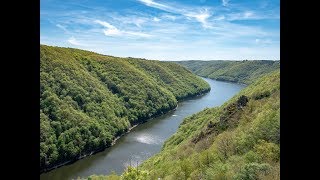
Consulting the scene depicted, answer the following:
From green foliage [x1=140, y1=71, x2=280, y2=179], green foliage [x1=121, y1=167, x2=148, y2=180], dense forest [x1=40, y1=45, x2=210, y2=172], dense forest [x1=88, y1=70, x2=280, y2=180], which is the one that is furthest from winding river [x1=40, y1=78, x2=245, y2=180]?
green foliage [x1=121, y1=167, x2=148, y2=180]

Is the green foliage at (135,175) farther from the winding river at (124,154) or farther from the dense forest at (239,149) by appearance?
the winding river at (124,154)

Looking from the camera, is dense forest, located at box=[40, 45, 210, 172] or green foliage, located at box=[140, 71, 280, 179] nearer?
green foliage, located at box=[140, 71, 280, 179]

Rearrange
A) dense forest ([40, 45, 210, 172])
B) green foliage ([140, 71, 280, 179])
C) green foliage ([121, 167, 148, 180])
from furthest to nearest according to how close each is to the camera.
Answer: dense forest ([40, 45, 210, 172]) < green foliage ([121, 167, 148, 180]) < green foliage ([140, 71, 280, 179])

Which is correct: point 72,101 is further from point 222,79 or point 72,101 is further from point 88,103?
point 222,79

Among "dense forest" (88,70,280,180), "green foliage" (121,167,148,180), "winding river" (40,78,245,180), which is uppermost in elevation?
"dense forest" (88,70,280,180)

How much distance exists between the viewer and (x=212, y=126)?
36.2 meters

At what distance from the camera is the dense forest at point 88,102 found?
57469 mm

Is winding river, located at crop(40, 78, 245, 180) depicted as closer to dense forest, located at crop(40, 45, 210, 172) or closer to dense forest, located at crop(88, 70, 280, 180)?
dense forest, located at crop(40, 45, 210, 172)

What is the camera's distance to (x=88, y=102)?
7644 centimetres

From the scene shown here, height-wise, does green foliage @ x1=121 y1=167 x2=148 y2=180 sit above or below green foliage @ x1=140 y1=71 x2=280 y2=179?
below

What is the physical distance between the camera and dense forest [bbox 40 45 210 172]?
5747 centimetres

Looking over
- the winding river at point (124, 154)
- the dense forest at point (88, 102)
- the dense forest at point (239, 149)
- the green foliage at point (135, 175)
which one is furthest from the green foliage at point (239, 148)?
the dense forest at point (88, 102)
